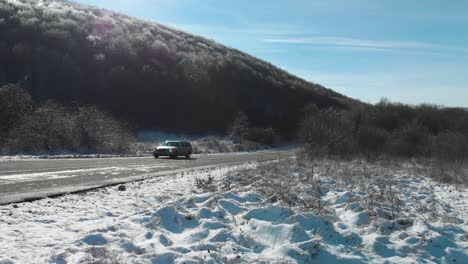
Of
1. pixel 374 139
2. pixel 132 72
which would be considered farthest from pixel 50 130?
pixel 132 72

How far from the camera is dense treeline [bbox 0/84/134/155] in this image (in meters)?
31.8

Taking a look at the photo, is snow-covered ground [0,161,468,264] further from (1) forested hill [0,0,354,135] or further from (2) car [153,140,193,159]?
(1) forested hill [0,0,354,135]

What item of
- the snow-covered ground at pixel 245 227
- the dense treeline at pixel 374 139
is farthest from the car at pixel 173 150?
the snow-covered ground at pixel 245 227

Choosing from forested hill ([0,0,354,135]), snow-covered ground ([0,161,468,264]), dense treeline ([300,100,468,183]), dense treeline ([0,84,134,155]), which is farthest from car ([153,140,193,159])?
forested hill ([0,0,354,135])

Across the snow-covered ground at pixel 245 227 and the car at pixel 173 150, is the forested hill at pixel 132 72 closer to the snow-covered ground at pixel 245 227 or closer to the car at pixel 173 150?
the car at pixel 173 150

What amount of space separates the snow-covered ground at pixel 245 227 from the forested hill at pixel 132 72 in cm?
5271

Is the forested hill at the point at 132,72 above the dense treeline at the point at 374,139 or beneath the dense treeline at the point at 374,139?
above

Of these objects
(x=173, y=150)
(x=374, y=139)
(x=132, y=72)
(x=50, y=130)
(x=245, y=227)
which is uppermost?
(x=132, y=72)

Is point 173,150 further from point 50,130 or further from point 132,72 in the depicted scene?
point 132,72

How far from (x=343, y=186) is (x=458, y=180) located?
494 cm

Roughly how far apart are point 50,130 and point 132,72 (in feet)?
132

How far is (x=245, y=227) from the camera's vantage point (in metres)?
7.62

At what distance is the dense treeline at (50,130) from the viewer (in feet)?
104

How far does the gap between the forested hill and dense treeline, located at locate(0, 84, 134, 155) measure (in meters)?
22.5
